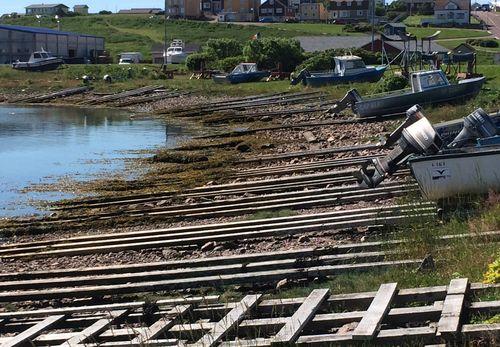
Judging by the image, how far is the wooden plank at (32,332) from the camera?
9031 mm

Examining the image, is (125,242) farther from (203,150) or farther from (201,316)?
(203,150)

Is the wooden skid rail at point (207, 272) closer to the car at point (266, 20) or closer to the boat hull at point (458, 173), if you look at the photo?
the boat hull at point (458, 173)

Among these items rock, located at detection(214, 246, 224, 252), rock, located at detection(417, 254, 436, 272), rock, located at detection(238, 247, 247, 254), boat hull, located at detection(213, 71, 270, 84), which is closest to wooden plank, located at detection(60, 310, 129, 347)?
rock, located at detection(417, 254, 436, 272)

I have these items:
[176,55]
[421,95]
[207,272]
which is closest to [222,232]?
[207,272]

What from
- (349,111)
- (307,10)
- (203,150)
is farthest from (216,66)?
(307,10)

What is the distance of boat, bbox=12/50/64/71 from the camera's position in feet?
261

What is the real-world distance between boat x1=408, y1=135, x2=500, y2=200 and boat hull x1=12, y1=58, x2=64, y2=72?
69309 millimetres

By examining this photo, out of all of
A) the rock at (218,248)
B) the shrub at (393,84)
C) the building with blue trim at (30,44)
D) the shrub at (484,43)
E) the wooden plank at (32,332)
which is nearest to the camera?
the wooden plank at (32,332)

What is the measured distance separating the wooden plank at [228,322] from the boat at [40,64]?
73.3 m

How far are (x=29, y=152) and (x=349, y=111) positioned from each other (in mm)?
12992

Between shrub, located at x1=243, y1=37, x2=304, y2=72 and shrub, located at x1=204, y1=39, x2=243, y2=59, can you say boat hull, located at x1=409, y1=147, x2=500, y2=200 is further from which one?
shrub, located at x1=204, y1=39, x2=243, y2=59

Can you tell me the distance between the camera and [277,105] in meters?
44.8

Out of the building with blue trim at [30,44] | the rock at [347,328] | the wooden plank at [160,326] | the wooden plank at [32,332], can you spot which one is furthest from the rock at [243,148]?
the building with blue trim at [30,44]

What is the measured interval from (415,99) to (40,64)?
54808mm
